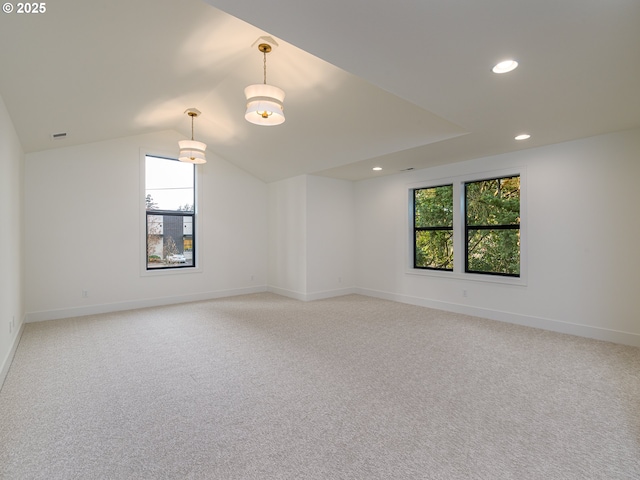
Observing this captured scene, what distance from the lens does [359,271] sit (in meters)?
6.86

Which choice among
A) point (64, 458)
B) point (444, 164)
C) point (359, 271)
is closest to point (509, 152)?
point (444, 164)

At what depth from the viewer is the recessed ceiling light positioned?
7.63ft

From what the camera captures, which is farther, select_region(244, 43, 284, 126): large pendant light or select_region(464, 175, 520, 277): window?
select_region(464, 175, 520, 277): window

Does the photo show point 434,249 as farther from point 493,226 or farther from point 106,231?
point 106,231

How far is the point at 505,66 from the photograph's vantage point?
2.38m

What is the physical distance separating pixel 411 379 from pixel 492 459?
1012 mm

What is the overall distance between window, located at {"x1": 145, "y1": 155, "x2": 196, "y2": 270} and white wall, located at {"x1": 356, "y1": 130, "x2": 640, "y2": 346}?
4.72 metres

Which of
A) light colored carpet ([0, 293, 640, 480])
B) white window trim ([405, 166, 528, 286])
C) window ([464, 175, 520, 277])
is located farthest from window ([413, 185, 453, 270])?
light colored carpet ([0, 293, 640, 480])

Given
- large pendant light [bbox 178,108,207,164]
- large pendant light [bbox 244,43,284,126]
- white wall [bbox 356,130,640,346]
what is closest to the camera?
large pendant light [bbox 244,43,284,126]

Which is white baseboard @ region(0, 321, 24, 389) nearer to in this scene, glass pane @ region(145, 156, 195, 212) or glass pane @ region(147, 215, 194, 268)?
glass pane @ region(147, 215, 194, 268)

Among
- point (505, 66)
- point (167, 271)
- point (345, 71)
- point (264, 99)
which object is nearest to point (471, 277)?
point (505, 66)

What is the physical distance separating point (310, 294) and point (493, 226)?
3.34m

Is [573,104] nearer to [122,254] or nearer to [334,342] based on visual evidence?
[334,342]

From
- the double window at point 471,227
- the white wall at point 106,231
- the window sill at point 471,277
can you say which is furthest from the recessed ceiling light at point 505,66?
the white wall at point 106,231
